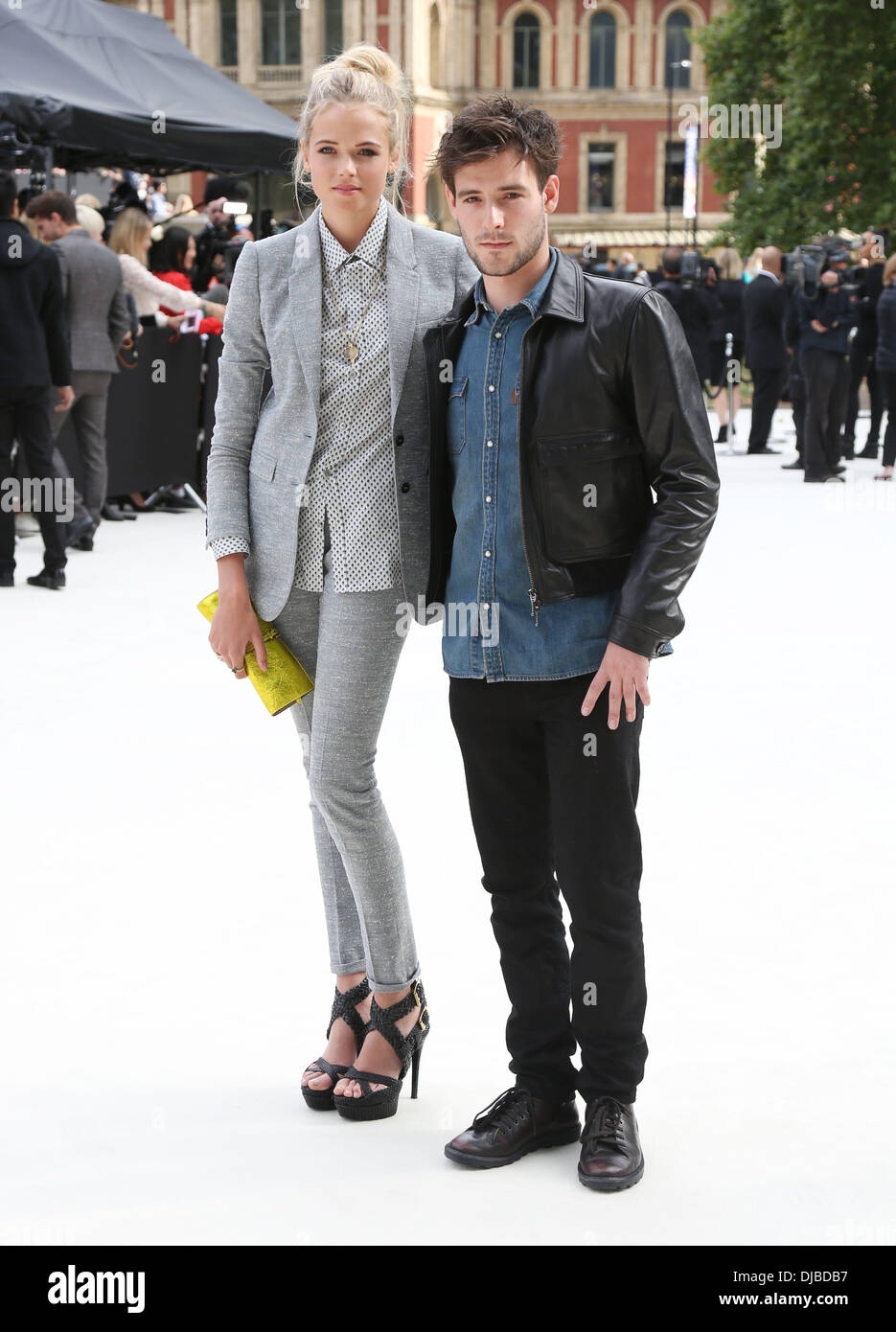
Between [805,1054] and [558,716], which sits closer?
[558,716]

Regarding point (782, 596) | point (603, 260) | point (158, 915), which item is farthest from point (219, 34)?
point (158, 915)

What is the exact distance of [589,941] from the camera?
279cm

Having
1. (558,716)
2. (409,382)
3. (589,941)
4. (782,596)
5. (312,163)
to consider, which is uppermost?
(312,163)

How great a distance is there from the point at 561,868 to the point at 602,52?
60794 millimetres

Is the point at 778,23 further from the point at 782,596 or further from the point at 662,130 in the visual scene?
the point at 782,596

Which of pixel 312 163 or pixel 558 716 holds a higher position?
pixel 312 163

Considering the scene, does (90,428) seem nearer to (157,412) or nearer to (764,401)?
(157,412)

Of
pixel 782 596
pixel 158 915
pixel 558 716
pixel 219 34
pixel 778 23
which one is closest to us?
pixel 558 716

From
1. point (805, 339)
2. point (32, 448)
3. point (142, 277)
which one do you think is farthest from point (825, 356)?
point (32, 448)

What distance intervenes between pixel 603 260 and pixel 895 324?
17.0 meters

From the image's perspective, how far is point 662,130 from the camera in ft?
194

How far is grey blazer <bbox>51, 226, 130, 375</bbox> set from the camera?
9.93m

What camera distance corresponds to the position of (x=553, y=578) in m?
2.68
